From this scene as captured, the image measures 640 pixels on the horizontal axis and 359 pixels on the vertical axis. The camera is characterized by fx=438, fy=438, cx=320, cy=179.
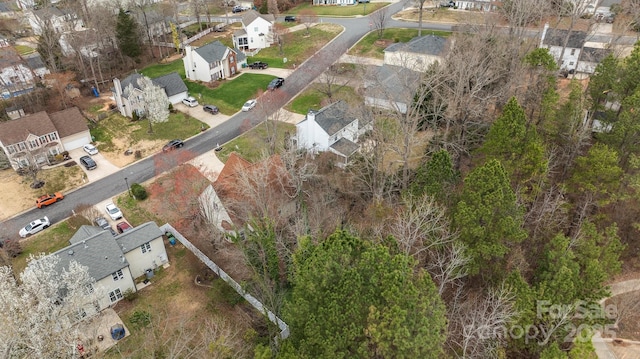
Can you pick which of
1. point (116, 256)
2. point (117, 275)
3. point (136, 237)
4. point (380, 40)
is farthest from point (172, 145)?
point (380, 40)

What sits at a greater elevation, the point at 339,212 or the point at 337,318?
the point at 337,318

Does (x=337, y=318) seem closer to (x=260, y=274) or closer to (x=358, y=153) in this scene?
(x=260, y=274)

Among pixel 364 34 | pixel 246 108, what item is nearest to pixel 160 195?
pixel 246 108

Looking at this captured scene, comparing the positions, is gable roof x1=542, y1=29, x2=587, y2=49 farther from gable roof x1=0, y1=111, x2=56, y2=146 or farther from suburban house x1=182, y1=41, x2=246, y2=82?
gable roof x1=0, y1=111, x2=56, y2=146

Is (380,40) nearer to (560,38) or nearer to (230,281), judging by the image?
(560,38)

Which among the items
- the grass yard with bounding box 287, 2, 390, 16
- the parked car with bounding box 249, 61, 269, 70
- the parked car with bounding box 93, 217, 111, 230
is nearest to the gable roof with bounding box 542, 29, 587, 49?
the grass yard with bounding box 287, 2, 390, 16

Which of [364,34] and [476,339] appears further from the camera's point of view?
[364,34]
